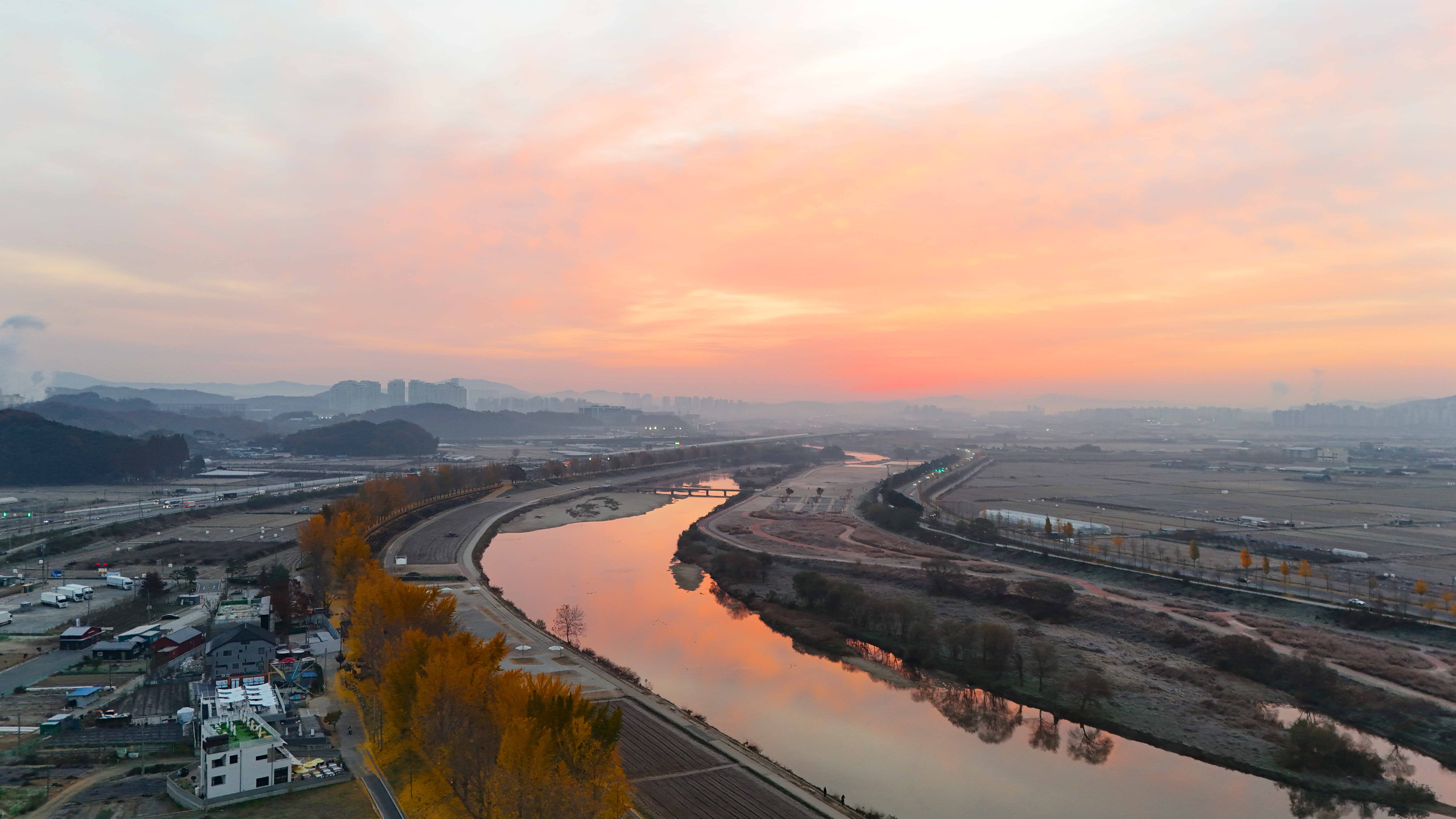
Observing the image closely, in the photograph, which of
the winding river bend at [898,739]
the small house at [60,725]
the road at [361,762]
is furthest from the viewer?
the small house at [60,725]

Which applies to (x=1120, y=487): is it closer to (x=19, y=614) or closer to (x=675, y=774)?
(x=675, y=774)

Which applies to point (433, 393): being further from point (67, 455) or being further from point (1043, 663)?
point (1043, 663)

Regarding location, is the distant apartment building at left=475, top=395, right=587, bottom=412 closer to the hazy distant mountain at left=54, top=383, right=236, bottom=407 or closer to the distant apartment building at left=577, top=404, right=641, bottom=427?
the distant apartment building at left=577, top=404, right=641, bottom=427

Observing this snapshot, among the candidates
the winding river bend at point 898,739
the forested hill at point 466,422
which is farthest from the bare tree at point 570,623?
the forested hill at point 466,422

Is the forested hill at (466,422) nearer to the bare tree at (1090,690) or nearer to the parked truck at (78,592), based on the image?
the parked truck at (78,592)

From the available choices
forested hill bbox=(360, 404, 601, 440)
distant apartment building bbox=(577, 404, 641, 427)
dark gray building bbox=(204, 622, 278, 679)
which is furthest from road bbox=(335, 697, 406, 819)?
distant apartment building bbox=(577, 404, 641, 427)

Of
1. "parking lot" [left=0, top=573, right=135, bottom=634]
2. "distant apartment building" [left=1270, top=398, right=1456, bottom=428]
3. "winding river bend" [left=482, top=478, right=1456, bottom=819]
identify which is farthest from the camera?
"distant apartment building" [left=1270, top=398, right=1456, bottom=428]
